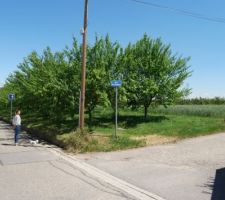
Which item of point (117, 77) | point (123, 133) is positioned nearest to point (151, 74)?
point (117, 77)

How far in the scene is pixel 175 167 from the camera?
455 inches

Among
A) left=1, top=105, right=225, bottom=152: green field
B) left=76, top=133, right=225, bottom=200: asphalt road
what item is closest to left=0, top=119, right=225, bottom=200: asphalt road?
left=76, top=133, right=225, bottom=200: asphalt road

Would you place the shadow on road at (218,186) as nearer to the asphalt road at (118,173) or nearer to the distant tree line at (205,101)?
the asphalt road at (118,173)

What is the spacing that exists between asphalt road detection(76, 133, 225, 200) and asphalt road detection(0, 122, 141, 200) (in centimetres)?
90

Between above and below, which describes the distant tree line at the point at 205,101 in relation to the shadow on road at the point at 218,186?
above

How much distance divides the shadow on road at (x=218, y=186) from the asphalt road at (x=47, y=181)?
1.86 m

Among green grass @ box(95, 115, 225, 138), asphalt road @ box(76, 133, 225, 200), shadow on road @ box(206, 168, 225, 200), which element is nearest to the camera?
shadow on road @ box(206, 168, 225, 200)

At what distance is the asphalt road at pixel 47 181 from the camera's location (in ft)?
27.8

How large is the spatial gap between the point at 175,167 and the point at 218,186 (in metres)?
2.48

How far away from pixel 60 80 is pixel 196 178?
481 inches

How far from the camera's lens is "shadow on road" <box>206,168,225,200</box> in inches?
327

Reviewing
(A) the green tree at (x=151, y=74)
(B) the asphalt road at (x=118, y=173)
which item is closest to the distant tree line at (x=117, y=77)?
(A) the green tree at (x=151, y=74)

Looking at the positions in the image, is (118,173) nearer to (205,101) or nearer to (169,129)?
(169,129)

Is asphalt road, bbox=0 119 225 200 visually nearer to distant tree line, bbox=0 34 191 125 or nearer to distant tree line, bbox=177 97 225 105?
distant tree line, bbox=0 34 191 125
